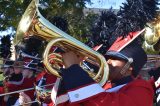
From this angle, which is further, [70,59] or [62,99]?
[62,99]

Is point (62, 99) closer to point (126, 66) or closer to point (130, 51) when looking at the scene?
point (126, 66)

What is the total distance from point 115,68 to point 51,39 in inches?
22.1

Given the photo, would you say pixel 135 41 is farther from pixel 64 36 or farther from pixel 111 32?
pixel 64 36

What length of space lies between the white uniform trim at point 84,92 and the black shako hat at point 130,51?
474mm

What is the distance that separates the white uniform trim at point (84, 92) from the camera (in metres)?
2.52

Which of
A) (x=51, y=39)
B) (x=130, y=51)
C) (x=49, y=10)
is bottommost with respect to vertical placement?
(x=49, y=10)

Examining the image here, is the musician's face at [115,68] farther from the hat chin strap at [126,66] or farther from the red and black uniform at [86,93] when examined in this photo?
the red and black uniform at [86,93]

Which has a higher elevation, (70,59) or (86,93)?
(70,59)

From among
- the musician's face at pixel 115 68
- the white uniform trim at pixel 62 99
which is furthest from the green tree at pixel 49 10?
the white uniform trim at pixel 62 99

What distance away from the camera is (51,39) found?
2590mm

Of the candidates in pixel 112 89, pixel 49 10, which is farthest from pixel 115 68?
pixel 49 10


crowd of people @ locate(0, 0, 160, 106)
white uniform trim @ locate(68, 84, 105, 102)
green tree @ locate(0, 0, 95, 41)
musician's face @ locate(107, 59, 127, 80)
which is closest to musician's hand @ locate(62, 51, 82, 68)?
crowd of people @ locate(0, 0, 160, 106)

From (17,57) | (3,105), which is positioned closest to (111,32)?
(17,57)

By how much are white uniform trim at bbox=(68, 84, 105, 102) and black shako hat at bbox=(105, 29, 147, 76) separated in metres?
0.47
